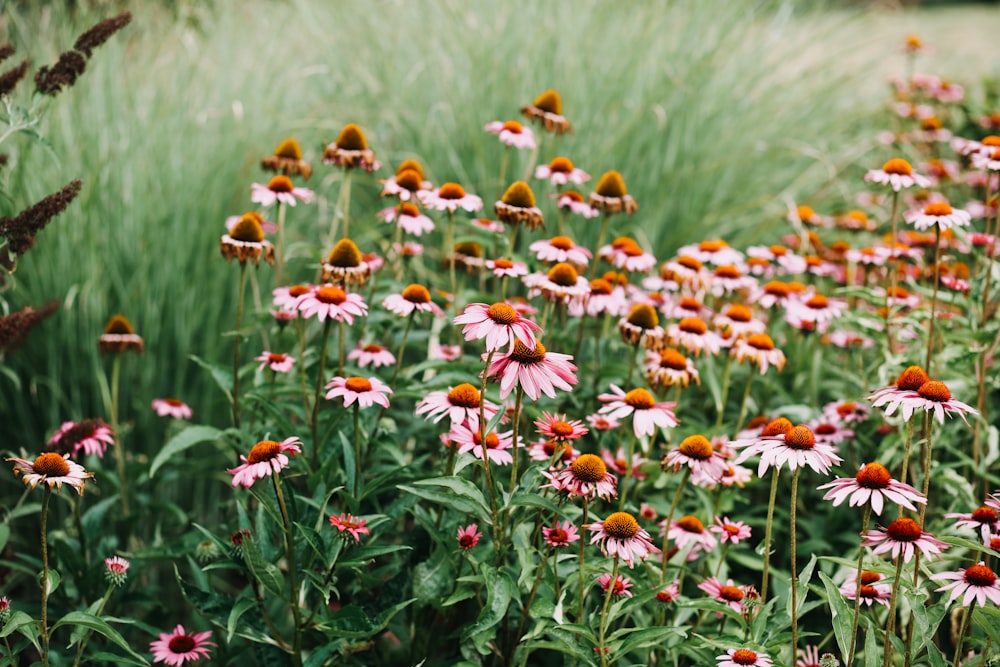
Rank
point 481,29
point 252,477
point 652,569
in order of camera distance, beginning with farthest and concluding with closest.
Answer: point 481,29, point 652,569, point 252,477

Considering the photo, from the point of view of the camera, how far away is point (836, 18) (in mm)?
4707

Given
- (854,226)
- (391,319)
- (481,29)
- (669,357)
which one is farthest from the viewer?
(481,29)

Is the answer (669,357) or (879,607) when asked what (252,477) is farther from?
(879,607)

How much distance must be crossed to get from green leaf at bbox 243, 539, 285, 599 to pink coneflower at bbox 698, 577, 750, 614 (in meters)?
0.76

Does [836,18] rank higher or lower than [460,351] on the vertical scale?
higher

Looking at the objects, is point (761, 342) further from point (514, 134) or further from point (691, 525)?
point (514, 134)

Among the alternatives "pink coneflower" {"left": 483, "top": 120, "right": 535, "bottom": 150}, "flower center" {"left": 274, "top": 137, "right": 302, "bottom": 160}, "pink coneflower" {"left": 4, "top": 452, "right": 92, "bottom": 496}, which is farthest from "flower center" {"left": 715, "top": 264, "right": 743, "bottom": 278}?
"pink coneflower" {"left": 4, "top": 452, "right": 92, "bottom": 496}

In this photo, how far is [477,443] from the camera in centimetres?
169

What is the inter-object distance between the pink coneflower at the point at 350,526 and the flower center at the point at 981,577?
0.98 m

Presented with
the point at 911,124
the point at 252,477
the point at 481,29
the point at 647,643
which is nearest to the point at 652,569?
the point at 647,643

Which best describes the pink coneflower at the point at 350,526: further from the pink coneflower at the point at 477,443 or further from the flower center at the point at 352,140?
the flower center at the point at 352,140

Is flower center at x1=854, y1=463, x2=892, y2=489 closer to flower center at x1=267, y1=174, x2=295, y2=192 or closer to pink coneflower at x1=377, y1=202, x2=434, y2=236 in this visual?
pink coneflower at x1=377, y1=202, x2=434, y2=236

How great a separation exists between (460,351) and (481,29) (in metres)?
2.27

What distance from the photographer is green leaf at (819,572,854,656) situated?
148 cm
